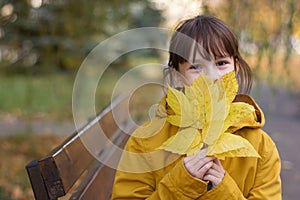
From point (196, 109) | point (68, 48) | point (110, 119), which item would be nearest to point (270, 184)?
point (196, 109)

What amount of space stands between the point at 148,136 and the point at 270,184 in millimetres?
469

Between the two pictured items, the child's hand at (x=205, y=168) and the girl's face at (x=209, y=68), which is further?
the girl's face at (x=209, y=68)

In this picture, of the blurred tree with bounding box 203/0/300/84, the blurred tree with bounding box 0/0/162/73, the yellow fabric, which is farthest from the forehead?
the blurred tree with bounding box 0/0/162/73

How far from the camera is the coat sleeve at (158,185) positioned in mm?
2008

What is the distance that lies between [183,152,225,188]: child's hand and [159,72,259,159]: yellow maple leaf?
3 centimetres

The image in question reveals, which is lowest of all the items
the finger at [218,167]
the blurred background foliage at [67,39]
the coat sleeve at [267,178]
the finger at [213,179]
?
the coat sleeve at [267,178]

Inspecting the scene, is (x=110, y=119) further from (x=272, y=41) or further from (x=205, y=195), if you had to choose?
(x=272, y=41)

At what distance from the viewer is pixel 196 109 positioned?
6.58ft

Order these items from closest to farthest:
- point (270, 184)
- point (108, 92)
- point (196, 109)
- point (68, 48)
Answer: point (196, 109) → point (270, 184) → point (68, 48) → point (108, 92)

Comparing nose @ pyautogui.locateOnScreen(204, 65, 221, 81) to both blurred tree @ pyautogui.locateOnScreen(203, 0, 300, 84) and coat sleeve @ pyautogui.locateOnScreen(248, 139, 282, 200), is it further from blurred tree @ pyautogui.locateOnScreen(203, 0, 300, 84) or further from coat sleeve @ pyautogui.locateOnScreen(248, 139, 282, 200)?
blurred tree @ pyautogui.locateOnScreen(203, 0, 300, 84)

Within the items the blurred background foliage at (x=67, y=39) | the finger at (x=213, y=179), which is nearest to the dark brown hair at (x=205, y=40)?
the finger at (x=213, y=179)

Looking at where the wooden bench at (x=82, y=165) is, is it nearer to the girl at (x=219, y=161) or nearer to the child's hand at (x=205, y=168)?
the girl at (x=219, y=161)

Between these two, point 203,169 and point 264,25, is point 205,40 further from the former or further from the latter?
point 264,25


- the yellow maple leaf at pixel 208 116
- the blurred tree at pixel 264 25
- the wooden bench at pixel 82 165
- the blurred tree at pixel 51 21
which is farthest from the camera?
the blurred tree at pixel 51 21
